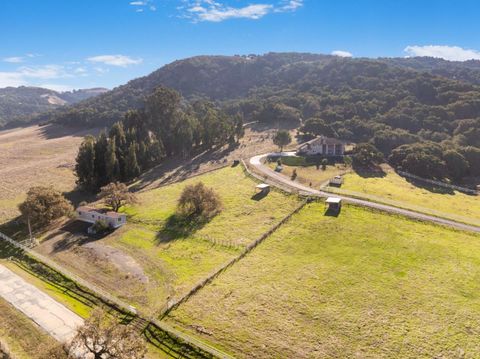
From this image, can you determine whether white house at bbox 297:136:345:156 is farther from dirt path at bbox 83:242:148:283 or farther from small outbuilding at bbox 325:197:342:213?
dirt path at bbox 83:242:148:283

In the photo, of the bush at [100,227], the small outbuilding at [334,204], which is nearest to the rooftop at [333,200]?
the small outbuilding at [334,204]

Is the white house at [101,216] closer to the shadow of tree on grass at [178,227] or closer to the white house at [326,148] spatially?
the shadow of tree on grass at [178,227]

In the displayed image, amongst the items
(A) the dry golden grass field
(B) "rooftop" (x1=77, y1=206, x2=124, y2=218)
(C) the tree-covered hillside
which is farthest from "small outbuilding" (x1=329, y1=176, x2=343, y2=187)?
(A) the dry golden grass field

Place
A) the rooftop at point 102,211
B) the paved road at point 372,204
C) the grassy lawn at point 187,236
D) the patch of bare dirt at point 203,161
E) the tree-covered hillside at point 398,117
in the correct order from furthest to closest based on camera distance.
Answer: the tree-covered hillside at point 398,117 < the patch of bare dirt at point 203,161 < the rooftop at point 102,211 < the paved road at point 372,204 < the grassy lawn at point 187,236

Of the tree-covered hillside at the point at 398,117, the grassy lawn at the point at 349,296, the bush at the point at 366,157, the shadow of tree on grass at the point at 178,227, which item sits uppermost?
the tree-covered hillside at the point at 398,117

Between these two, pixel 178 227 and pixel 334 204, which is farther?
pixel 334 204

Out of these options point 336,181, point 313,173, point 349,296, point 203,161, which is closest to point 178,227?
point 349,296

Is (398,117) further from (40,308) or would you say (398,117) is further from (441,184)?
(40,308)
